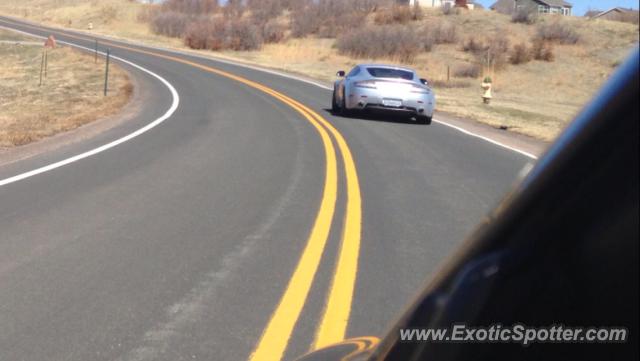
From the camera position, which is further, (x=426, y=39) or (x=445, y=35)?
(x=445, y=35)

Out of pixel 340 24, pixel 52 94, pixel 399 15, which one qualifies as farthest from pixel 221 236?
pixel 340 24

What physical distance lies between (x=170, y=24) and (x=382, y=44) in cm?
2434

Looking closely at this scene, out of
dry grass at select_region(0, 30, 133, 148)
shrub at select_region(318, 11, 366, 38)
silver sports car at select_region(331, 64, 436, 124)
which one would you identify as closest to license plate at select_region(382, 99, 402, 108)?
silver sports car at select_region(331, 64, 436, 124)

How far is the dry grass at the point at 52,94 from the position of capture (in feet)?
57.0

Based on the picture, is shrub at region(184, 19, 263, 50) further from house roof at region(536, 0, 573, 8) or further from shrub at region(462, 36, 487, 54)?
house roof at region(536, 0, 573, 8)

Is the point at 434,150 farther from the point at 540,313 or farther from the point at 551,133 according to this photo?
the point at 540,313

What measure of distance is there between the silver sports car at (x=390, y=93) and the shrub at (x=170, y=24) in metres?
54.6

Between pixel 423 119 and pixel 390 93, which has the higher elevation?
pixel 390 93

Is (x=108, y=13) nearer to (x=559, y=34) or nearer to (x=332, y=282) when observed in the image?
(x=559, y=34)

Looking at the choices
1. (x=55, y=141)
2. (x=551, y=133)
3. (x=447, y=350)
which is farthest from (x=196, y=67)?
(x=447, y=350)

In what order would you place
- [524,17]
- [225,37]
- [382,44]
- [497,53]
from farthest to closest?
[524,17], [225,37], [382,44], [497,53]

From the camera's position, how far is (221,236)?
8055 mm

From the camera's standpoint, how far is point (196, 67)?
37375 mm

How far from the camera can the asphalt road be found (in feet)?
17.8
